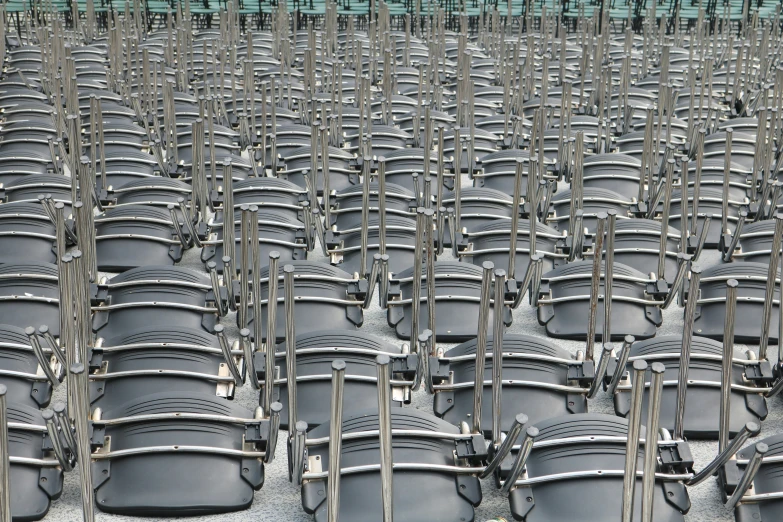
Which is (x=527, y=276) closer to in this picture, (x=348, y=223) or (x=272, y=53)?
(x=348, y=223)

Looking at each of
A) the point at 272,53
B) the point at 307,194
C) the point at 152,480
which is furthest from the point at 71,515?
the point at 272,53

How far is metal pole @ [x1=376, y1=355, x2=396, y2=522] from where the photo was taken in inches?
125

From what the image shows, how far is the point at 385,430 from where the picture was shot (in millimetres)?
3318

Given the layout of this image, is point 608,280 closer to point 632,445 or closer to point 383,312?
point 383,312

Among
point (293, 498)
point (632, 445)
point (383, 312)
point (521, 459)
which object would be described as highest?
point (632, 445)

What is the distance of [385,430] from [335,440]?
0.20m

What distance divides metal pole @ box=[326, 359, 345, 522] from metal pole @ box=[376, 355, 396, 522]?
127 mm

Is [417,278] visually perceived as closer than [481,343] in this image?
No

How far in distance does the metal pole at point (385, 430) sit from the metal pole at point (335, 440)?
13 cm

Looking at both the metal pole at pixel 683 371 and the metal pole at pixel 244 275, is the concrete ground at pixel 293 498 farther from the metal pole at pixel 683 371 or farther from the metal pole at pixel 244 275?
the metal pole at pixel 244 275

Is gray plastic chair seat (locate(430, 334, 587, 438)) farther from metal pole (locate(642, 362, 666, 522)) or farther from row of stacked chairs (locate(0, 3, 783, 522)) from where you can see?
metal pole (locate(642, 362, 666, 522))

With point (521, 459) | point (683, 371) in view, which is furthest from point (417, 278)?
point (521, 459)

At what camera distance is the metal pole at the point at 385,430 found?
10.5 ft

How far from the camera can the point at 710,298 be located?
18.2 ft
